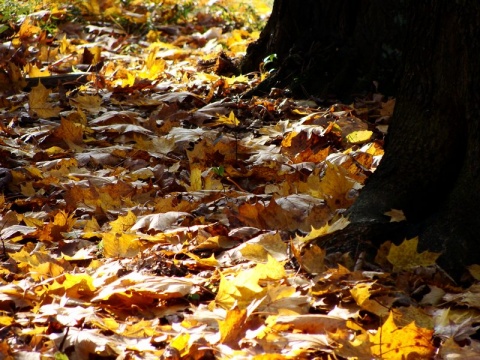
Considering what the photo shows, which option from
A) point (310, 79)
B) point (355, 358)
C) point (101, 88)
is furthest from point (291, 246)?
point (101, 88)

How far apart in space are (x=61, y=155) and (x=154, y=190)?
80 cm

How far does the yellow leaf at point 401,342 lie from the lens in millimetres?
1924

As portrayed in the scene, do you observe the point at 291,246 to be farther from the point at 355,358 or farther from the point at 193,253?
the point at 355,358

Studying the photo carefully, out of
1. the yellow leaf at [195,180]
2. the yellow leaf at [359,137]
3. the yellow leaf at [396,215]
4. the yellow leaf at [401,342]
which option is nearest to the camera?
the yellow leaf at [401,342]

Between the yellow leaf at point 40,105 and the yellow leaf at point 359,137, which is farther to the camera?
the yellow leaf at point 40,105

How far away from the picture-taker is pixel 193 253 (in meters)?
2.65

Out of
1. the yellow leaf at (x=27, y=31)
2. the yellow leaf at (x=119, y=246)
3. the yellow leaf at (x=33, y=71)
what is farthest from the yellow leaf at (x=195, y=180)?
the yellow leaf at (x=27, y=31)

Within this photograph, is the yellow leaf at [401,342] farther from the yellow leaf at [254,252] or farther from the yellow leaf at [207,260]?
the yellow leaf at [207,260]

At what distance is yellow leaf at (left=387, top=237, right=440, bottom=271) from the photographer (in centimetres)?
245

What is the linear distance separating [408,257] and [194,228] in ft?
2.75

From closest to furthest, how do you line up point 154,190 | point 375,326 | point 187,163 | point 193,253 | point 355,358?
point 355,358, point 375,326, point 193,253, point 154,190, point 187,163

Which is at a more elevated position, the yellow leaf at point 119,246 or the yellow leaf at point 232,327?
the yellow leaf at point 232,327

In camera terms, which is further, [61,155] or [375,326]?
[61,155]

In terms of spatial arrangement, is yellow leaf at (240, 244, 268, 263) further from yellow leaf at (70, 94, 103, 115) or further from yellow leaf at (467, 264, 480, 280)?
yellow leaf at (70, 94, 103, 115)
